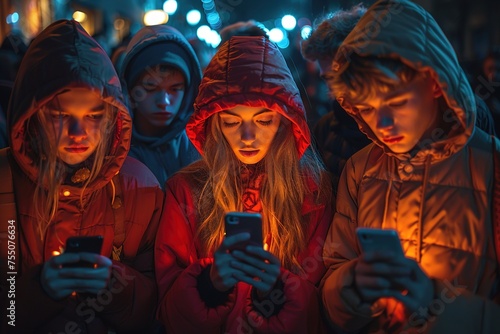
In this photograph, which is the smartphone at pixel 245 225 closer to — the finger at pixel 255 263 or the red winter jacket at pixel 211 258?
the finger at pixel 255 263

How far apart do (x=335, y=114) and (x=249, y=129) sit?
148 centimetres

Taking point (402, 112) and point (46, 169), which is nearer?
point (402, 112)

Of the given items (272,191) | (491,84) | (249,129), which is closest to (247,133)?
(249,129)

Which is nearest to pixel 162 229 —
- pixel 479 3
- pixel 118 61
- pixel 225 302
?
pixel 225 302

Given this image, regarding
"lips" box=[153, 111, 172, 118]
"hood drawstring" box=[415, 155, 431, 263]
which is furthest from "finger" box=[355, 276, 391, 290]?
"lips" box=[153, 111, 172, 118]

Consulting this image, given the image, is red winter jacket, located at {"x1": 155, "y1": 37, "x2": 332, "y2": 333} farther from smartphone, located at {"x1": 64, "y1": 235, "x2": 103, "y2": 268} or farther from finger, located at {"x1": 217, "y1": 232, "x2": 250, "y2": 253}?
smartphone, located at {"x1": 64, "y1": 235, "x2": 103, "y2": 268}

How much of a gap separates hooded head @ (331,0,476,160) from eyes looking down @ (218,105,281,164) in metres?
0.43

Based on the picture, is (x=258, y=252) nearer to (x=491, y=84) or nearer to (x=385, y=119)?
(x=385, y=119)

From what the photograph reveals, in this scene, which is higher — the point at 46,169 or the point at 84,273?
the point at 46,169

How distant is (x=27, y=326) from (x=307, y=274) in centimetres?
136

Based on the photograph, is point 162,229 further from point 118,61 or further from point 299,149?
point 118,61

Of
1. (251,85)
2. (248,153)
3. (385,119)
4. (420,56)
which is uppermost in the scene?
(420,56)

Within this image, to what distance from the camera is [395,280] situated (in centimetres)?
199

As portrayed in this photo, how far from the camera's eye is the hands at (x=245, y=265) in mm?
2189
